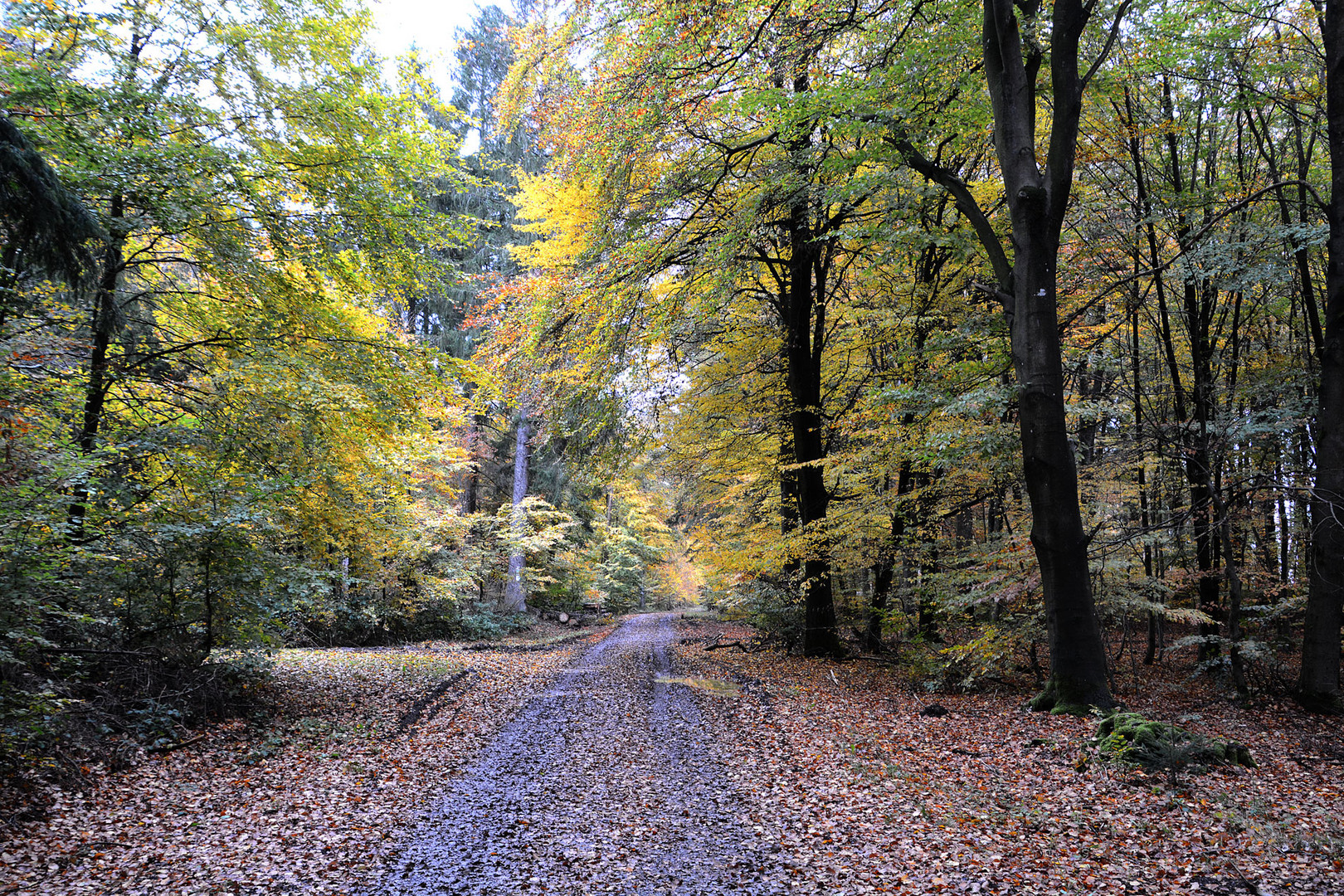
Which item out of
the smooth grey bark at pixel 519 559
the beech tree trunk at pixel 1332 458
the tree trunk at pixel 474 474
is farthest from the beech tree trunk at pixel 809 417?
the tree trunk at pixel 474 474

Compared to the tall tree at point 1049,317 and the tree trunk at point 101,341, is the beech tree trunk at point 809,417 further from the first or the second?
the tree trunk at point 101,341

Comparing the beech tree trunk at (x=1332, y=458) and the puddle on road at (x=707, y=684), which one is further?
the puddle on road at (x=707, y=684)

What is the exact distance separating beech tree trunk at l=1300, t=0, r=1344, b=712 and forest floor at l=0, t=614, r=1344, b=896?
1.87 ft

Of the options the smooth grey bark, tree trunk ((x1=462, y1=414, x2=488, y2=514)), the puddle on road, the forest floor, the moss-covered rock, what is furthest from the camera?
tree trunk ((x1=462, y1=414, x2=488, y2=514))

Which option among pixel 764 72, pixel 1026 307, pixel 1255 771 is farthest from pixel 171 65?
pixel 1255 771

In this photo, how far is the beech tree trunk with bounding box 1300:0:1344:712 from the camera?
288 inches

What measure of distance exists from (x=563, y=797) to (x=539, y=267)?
36.3 feet

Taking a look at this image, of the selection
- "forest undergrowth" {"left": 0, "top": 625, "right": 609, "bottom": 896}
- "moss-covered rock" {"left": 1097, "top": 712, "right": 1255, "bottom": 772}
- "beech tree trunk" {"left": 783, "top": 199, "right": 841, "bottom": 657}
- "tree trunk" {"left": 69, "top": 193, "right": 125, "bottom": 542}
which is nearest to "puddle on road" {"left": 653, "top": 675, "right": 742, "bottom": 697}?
"beech tree trunk" {"left": 783, "top": 199, "right": 841, "bottom": 657}

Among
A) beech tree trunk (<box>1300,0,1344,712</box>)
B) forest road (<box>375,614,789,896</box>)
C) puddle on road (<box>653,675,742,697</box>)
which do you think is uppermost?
beech tree trunk (<box>1300,0,1344,712</box>)

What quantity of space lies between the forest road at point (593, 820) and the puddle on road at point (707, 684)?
161cm

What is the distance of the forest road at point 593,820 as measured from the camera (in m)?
4.23

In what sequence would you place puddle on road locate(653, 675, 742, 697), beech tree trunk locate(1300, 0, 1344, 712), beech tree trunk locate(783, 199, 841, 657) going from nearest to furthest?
beech tree trunk locate(1300, 0, 1344, 712), puddle on road locate(653, 675, 742, 697), beech tree trunk locate(783, 199, 841, 657)

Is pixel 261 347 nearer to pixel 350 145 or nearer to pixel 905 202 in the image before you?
pixel 350 145

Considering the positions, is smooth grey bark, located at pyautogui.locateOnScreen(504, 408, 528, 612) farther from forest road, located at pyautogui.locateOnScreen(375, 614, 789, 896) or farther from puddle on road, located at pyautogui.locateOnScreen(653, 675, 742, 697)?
forest road, located at pyautogui.locateOnScreen(375, 614, 789, 896)
